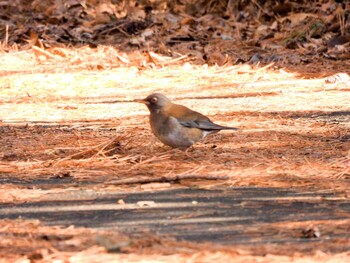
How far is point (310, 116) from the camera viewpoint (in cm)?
856

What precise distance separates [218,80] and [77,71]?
2.00 m

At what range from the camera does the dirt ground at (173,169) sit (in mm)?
3867

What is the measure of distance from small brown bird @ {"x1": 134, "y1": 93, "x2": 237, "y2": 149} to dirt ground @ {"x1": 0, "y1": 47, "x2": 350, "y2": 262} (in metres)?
0.11

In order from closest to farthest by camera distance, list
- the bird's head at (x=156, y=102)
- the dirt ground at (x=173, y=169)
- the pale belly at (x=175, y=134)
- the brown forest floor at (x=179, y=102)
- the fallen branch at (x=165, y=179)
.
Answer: the dirt ground at (x=173, y=169), the brown forest floor at (x=179, y=102), the fallen branch at (x=165, y=179), the pale belly at (x=175, y=134), the bird's head at (x=156, y=102)

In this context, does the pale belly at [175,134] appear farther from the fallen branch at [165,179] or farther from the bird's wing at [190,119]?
the fallen branch at [165,179]

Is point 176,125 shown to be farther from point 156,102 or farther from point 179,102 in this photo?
point 179,102

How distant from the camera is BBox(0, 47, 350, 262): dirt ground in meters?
3.87

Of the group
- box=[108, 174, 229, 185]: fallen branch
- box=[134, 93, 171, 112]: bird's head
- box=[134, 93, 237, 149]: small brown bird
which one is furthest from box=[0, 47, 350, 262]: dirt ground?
box=[134, 93, 171, 112]: bird's head

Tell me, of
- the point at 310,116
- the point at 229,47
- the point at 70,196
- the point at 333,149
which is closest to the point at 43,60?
the point at 229,47

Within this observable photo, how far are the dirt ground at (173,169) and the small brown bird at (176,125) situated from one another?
11 cm

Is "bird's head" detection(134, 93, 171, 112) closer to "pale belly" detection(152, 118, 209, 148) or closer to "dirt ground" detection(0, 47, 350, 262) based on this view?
"pale belly" detection(152, 118, 209, 148)

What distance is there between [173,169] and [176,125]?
1.70 feet

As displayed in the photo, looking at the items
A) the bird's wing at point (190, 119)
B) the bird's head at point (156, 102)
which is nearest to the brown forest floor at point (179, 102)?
the bird's wing at point (190, 119)

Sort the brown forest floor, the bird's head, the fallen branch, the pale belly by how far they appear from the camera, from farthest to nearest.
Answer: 1. the bird's head
2. the pale belly
3. the fallen branch
4. the brown forest floor
